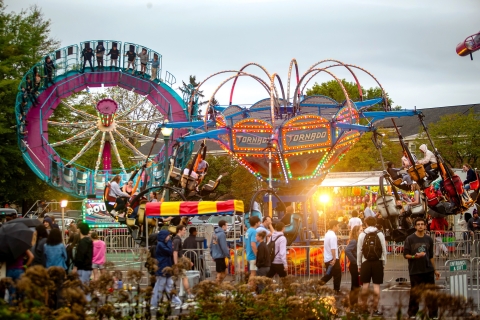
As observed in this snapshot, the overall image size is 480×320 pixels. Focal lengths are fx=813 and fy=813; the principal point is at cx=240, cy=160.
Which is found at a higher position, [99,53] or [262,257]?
[99,53]

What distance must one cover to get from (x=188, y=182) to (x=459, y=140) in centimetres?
3885

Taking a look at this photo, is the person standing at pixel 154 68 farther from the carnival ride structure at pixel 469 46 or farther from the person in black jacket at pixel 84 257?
the person in black jacket at pixel 84 257

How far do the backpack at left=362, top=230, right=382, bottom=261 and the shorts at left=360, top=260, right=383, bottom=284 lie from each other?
9cm

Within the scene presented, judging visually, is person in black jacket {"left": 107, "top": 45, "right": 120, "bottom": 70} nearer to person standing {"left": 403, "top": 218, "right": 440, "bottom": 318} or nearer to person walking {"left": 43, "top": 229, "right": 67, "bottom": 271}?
person walking {"left": 43, "top": 229, "right": 67, "bottom": 271}

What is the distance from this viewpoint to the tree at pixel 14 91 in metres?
36.1

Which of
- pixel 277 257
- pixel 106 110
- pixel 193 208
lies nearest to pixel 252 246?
pixel 277 257

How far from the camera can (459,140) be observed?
194 ft

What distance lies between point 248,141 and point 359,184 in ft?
39.3

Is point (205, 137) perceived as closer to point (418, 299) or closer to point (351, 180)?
point (351, 180)

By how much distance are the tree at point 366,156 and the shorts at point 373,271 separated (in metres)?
44.4

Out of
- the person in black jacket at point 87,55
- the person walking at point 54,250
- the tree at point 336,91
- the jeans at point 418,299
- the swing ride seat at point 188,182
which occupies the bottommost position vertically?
the jeans at point 418,299

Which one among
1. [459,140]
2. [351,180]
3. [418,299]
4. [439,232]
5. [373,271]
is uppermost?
[459,140]

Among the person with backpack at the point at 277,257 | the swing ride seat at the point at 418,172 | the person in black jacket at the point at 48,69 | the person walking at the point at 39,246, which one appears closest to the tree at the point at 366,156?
the person in black jacket at the point at 48,69

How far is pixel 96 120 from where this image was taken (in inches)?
1587
